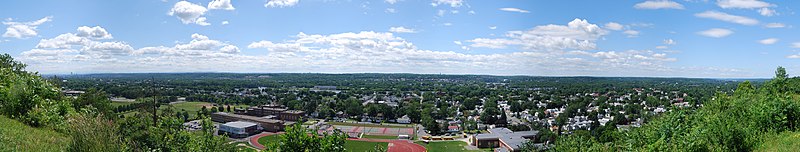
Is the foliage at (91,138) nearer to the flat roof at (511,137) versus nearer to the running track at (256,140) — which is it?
the running track at (256,140)

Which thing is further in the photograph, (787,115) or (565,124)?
(565,124)

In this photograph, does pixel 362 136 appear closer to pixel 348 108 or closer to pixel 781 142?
pixel 348 108

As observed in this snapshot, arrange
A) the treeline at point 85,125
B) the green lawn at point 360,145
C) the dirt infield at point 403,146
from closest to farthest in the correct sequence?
the treeline at point 85,125, the green lawn at point 360,145, the dirt infield at point 403,146

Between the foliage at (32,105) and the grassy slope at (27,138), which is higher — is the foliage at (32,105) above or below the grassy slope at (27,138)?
above

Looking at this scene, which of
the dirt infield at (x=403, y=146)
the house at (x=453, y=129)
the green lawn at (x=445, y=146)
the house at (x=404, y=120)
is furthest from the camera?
the house at (x=404, y=120)

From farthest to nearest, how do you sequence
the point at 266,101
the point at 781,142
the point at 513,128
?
the point at 266,101 → the point at 513,128 → the point at 781,142

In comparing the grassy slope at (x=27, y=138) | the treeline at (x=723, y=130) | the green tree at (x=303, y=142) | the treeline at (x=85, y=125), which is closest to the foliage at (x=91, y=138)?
the treeline at (x=85, y=125)

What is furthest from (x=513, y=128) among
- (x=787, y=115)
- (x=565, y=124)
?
(x=787, y=115)

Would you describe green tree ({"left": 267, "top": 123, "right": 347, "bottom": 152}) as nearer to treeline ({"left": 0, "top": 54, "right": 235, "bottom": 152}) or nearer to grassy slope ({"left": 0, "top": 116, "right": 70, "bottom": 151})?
treeline ({"left": 0, "top": 54, "right": 235, "bottom": 152})

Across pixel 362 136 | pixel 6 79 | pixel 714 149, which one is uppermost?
pixel 6 79
